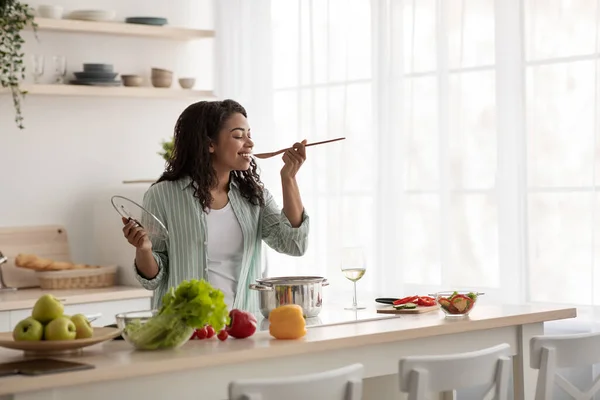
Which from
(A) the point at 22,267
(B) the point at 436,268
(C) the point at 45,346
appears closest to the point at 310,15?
(B) the point at 436,268

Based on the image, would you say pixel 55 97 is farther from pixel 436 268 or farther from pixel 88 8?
pixel 436 268

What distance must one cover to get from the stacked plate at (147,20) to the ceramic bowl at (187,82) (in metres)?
0.31

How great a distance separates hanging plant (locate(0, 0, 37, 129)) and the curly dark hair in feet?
3.86

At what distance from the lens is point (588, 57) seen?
150 inches

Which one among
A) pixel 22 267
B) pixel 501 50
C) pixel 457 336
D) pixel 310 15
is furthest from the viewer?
pixel 310 15

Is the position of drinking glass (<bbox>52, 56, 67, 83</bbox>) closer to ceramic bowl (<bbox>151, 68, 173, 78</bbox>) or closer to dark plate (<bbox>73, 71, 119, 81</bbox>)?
dark plate (<bbox>73, 71, 119, 81</bbox>)

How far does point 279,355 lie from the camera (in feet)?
8.13

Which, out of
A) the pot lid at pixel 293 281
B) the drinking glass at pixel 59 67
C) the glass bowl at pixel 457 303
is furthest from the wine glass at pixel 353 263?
the drinking glass at pixel 59 67

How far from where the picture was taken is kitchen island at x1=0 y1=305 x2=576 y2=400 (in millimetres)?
2180

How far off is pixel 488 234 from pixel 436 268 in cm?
32

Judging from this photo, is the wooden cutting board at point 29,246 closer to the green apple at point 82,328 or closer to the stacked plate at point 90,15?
the stacked plate at point 90,15

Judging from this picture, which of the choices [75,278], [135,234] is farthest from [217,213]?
[75,278]

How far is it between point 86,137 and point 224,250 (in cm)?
192

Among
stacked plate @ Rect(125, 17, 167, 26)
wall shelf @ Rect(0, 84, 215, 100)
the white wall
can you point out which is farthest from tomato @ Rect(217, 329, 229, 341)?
stacked plate @ Rect(125, 17, 167, 26)
